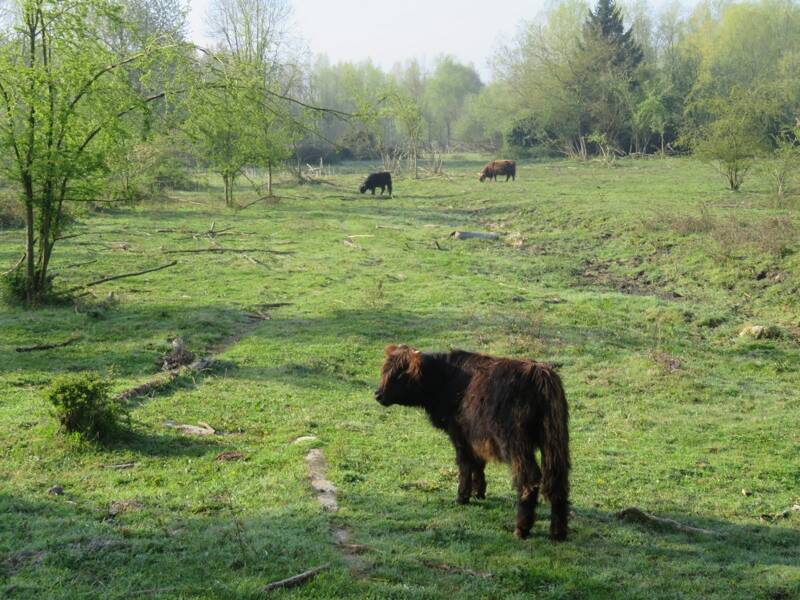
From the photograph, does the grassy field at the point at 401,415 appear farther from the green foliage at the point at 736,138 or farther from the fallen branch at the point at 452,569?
the green foliage at the point at 736,138

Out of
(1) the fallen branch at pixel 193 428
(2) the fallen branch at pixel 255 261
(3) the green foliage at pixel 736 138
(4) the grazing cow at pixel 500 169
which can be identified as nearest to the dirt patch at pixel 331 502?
(1) the fallen branch at pixel 193 428

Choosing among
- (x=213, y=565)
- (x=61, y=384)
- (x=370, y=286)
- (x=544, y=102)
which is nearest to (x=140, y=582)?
(x=213, y=565)

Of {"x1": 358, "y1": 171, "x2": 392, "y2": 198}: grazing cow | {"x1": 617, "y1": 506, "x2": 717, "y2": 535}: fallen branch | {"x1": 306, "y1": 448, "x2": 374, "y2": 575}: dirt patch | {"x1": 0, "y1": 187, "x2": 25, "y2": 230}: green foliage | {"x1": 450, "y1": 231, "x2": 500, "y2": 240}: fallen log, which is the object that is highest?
{"x1": 358, "y1": 171, "x2": 392, "y2": 198}: grazing cow

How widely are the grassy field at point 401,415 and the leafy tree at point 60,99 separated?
2809mm

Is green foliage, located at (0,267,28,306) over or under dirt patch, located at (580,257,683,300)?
over

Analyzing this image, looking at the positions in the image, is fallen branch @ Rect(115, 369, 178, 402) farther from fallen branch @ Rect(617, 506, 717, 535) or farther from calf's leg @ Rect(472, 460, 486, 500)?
fallen branch @ Rect(617, 506, 717, 535)

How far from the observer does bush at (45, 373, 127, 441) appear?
9125 mm

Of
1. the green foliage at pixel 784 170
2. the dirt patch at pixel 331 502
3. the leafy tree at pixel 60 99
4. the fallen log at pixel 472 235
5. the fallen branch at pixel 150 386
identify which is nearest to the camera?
the dirt patch at pixel 331 502

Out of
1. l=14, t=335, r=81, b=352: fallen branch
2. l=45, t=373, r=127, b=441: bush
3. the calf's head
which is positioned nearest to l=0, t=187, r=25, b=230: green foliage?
l=14, t=335, r=81, b=352: fallen branch

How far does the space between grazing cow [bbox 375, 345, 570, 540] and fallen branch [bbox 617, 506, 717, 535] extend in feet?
3.50

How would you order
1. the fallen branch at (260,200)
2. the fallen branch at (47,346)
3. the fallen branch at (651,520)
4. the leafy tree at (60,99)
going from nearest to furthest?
the fallen branch at (651,520) → the fallen branch at (47,346) → the leafy tree at (60,99) → the fallen branch at (260,200)

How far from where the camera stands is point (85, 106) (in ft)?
54.0

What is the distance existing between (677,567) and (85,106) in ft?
49.0

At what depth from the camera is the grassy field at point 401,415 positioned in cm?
620
